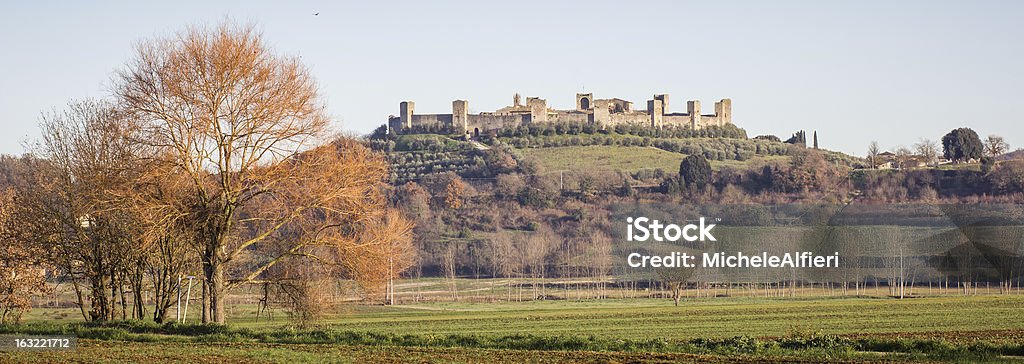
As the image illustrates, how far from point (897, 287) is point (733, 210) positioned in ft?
62.7

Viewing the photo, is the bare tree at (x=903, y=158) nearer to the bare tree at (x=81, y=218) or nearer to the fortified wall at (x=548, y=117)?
the fortified wall at (x=548, y=117)

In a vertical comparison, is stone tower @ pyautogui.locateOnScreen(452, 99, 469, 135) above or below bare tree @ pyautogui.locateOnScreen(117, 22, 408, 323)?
above

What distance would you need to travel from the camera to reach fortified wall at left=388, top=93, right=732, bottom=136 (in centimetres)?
16588

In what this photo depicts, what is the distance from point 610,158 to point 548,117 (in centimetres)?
2301

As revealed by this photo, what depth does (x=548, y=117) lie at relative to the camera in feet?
553

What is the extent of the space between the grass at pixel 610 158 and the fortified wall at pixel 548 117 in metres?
12.2

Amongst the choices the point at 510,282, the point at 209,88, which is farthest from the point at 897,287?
the point at 209,88

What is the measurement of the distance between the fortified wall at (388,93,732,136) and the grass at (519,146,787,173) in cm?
1218

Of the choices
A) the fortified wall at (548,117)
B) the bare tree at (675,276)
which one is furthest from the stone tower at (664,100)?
the bare tree at (675,276)

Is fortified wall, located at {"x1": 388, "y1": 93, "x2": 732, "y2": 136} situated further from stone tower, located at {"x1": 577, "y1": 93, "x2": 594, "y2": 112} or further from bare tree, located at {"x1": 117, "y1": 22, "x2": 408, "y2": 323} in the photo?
bare tree, located at {"x1": 117, "y1": 22, "x2": 408, "y2": 323}

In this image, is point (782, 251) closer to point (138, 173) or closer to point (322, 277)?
point (322, 277)

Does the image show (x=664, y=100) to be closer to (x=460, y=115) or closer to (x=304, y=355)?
(x=460, y=115)

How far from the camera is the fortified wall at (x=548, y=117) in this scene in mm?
165875

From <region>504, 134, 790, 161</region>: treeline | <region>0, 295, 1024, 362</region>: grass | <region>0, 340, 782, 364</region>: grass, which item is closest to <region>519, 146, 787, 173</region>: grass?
<region>504, 134, 790, 161</region>: treeline
